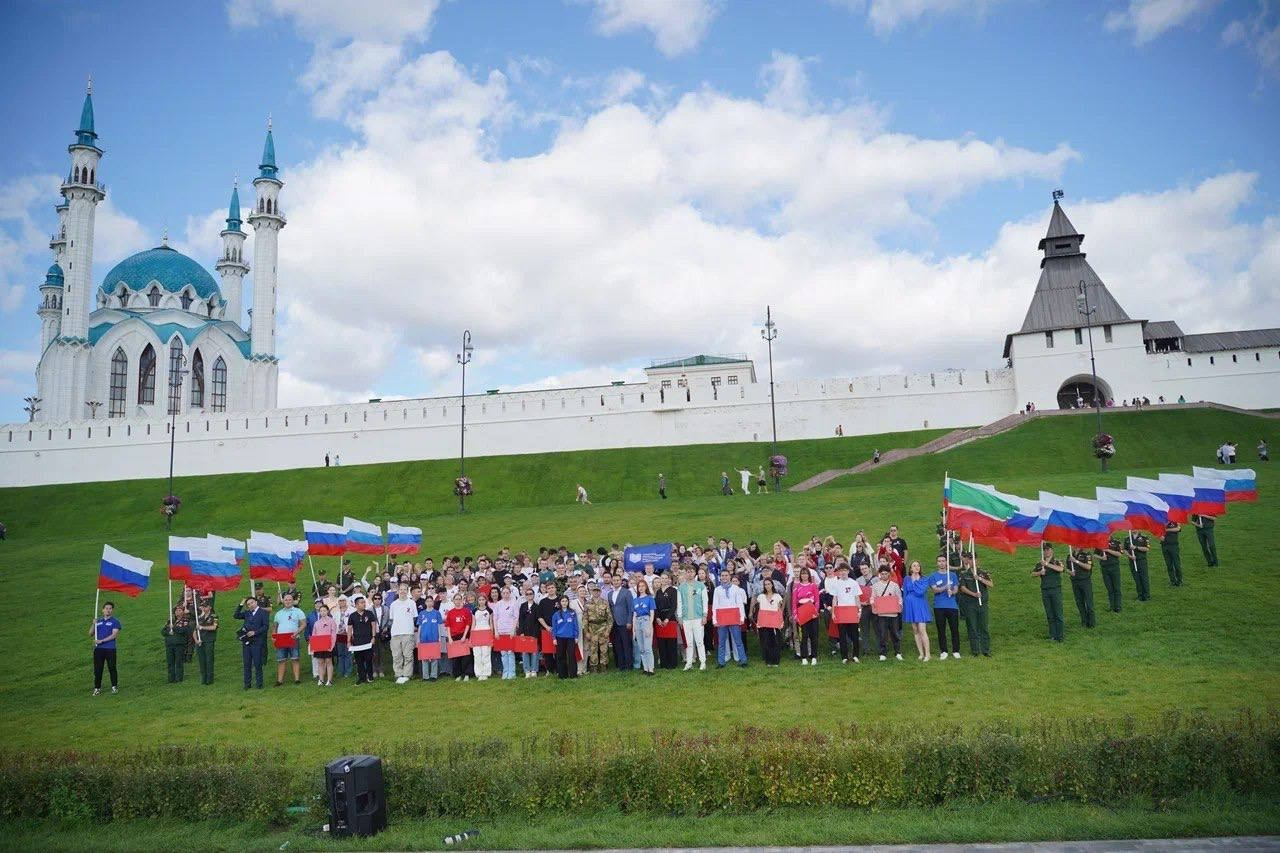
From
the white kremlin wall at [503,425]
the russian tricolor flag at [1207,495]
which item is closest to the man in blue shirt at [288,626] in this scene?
the russian tricolor flag at [1207,495]

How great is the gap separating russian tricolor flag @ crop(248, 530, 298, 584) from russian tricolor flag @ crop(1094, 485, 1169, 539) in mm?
16008

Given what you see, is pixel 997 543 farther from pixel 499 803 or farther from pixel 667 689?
pixel 499 803

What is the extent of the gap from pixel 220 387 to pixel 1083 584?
256 feet

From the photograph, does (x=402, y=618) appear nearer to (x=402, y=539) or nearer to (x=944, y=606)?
(x=402, y=539)

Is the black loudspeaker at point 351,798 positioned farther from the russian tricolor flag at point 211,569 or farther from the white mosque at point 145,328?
the white mosque at point 145,328

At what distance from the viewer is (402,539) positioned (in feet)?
69.8

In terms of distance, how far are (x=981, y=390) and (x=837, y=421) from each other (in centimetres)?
1008

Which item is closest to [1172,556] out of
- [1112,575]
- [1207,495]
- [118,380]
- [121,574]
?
[1112,575]

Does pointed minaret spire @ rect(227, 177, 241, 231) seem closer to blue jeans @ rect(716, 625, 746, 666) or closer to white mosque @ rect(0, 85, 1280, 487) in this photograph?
white mosque @ rect(0, 85, 1280, 487)

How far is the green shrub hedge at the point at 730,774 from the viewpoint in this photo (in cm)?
767

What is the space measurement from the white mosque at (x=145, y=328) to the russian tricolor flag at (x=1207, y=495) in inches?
2689

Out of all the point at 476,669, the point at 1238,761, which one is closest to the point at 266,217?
the point at 476,669

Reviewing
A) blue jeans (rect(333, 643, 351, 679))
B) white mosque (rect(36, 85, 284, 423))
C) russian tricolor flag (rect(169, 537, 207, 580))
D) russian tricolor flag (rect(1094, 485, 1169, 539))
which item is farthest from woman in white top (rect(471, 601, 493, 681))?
white mosque (rect(36, 85, 284, 423))

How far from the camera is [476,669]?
14.1 meters
